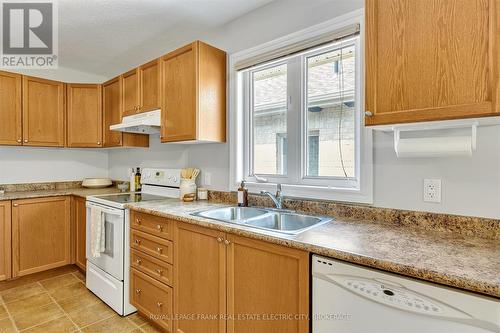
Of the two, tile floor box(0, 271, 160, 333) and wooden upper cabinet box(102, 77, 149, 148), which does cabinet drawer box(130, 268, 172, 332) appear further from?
wooden upper cabinet box(102, 77, 149, 148)

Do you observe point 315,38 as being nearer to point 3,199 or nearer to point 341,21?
point 341,21

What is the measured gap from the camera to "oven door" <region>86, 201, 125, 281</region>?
2.14 m

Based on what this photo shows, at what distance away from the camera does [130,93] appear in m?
2.75

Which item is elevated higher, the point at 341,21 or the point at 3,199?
the point at 341,21

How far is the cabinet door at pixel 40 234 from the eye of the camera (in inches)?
105

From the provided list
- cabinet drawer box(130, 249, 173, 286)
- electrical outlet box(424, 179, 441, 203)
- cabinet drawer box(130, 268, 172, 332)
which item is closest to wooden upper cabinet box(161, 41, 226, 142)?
cabinet drawer box(130, 249, 173, 286)

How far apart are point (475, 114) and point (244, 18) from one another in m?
1.80

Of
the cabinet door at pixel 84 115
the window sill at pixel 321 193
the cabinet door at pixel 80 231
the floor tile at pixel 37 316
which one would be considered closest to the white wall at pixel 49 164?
the cabinet door at pixel 84 115

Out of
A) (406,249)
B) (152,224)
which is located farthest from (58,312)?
(406,249)

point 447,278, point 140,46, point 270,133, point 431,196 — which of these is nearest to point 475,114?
point 431,196

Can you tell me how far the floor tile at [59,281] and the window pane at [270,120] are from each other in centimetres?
226

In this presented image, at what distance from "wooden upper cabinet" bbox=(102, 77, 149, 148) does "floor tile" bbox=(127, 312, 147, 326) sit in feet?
5.70

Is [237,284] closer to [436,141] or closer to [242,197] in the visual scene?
[242,197]

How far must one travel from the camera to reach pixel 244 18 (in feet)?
7.22
